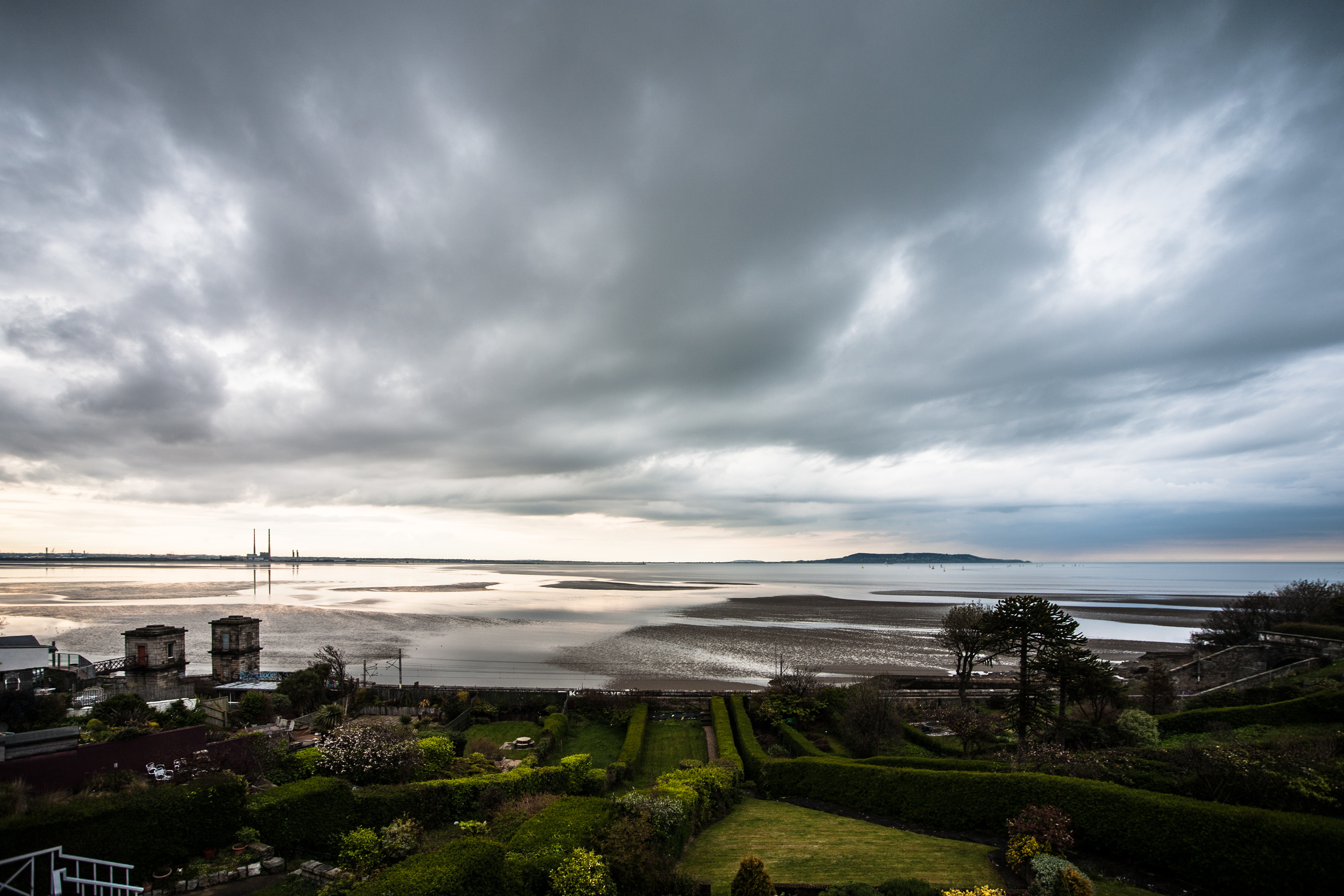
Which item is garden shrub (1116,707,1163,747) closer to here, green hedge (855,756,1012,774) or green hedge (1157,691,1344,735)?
green hedge (1157,691,1344,735)

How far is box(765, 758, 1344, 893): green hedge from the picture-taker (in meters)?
10.5

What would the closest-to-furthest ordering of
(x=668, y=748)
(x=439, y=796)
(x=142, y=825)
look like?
(x=142, y=825) < (x=439, y=796) < (x=668, y=748)

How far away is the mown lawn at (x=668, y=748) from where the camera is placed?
71.4 feet

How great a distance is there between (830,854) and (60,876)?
48.5 ft

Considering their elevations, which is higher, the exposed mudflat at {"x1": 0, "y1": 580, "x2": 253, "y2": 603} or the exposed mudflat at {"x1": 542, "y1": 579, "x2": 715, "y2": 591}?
the exposed mudflat at {"x1": 0, "y1": 580, "x2": 253, "y2": 603}

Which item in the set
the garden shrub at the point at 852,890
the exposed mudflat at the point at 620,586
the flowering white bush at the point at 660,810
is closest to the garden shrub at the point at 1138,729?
the garden shrub at the point at 852,890

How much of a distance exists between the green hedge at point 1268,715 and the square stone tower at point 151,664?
4599 cm

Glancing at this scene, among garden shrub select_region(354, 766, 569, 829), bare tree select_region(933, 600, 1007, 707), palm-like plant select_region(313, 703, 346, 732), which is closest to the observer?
garden shrub select_region(354, 766, 569, 829)

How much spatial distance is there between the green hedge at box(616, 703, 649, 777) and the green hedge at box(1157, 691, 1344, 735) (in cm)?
2059

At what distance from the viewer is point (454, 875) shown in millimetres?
9352

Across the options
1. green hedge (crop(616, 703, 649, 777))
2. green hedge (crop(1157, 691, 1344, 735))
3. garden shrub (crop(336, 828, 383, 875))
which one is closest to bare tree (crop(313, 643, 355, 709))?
green hedge (crop(616, 703, 649, 777))

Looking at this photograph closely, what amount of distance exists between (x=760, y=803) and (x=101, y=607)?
287 feet

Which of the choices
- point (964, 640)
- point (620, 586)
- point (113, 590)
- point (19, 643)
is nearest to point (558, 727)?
point (964, 640)

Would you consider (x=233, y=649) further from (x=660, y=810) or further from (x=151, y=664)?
(x=660, y=810)
